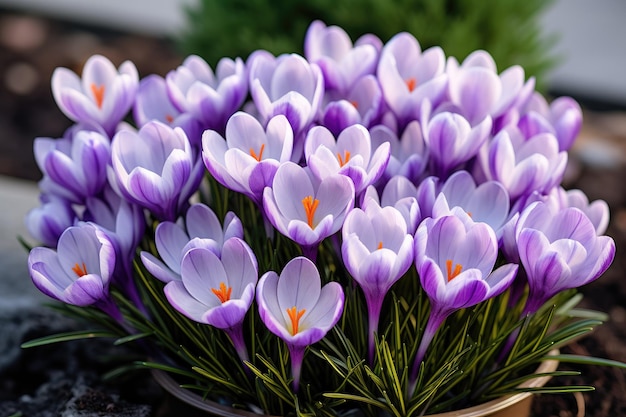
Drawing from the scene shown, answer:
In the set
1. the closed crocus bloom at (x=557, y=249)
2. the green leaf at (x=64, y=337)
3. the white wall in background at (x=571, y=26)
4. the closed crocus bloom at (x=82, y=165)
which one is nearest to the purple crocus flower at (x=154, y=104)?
the closed crocus bloom at (x=82, y=165)

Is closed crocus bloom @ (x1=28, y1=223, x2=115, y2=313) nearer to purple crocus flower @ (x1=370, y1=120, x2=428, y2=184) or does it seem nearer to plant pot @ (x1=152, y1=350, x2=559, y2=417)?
plant pot @ (x1=152, y1=350, x2=559, y2=417)

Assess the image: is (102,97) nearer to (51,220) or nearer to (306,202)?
(51,220)

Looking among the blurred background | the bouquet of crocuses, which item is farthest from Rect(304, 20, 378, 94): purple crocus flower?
the blurred background

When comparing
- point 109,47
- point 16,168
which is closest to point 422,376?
point 16,168

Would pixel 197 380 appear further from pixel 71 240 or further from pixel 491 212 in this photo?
pixel 491 212

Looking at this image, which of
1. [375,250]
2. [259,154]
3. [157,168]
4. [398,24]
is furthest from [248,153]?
[398,24]

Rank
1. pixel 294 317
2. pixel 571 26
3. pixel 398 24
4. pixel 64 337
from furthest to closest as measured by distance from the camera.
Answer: pixel 571 26, pixel 398 24, pixel 64 337, pixel 294 317

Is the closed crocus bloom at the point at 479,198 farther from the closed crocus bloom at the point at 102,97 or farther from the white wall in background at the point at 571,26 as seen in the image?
the white wall in background at the point at 571,26
